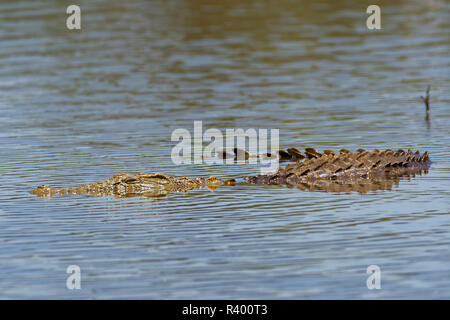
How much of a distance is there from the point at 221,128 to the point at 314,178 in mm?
6323

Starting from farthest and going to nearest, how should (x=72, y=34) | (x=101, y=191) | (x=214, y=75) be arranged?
(x=72, y=34) < (x=214, y=75) < (x=101, y=191)

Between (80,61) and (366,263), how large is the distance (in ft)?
79.9

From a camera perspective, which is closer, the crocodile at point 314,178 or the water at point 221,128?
the water at point 221,128

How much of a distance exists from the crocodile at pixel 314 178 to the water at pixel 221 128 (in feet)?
1.38

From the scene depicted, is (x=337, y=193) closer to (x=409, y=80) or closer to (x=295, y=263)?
(x=295, y=263)

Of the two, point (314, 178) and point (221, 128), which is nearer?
point (314, 178)

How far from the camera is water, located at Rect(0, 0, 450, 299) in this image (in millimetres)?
11453

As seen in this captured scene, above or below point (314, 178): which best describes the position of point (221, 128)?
above

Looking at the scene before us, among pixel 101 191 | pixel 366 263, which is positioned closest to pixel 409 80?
pixel 101 191

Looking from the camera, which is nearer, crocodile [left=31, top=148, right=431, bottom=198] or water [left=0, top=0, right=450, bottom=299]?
water [left=0, top=0, right=450, bottom=299]

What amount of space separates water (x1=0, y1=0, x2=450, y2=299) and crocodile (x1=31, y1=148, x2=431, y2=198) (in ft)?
1.38

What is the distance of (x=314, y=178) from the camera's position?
16.5 metres

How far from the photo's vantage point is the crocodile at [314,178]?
15.8m
